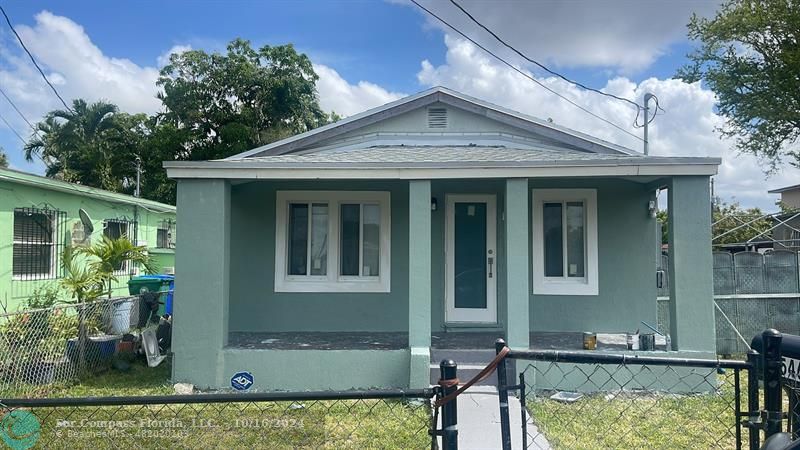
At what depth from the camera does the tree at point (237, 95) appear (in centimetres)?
2642

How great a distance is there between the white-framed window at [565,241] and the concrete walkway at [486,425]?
249cm

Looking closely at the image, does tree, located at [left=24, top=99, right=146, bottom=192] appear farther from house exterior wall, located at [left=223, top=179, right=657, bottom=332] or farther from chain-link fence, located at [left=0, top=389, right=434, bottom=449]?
chain-link fence, located at [left=0, top=389, right=434, bottom=449]

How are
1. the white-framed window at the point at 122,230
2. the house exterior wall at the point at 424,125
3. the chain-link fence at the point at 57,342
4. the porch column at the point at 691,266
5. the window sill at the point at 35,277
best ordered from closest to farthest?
the chain-link fence at the point at 57,342, the porch column at the point at 691,266, the house exterior wall at the point at 424,125, the window sill at the point at 35,277, the white-framed window at the point at 122,230

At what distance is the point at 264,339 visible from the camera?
7492 millimetres

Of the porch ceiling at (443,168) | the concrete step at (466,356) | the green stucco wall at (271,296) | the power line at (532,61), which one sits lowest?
the concrete step at (466,356)

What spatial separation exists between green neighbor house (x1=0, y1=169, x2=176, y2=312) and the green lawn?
4662 millimetres

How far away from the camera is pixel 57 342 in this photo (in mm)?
6953

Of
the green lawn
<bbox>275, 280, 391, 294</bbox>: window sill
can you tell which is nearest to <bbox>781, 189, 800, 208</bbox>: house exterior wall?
<bbox>275, 280, 391, 294</bbox>: window sill

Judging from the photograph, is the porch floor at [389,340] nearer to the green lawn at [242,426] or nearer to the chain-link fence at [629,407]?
the chain-link fence at [629,407]

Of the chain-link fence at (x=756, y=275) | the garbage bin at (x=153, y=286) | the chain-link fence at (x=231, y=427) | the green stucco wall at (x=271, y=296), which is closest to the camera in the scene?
the chain-link fence at (x=231, y=427)

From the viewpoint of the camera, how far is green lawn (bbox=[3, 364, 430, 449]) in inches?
183

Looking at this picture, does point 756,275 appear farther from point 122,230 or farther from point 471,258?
point 122,230

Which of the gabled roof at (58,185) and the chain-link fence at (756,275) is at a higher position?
the gabled roof at (58,185)

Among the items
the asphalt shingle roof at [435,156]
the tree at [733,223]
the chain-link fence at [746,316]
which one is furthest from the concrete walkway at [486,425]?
the tree at [733,223]
